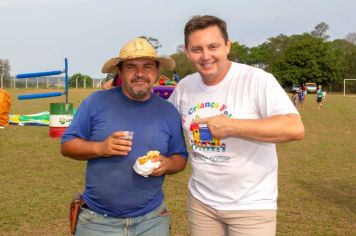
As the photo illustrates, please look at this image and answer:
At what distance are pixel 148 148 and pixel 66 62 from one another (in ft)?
36.6

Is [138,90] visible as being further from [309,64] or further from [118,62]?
[309,64]

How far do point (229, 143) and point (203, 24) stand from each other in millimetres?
724

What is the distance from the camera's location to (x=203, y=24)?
279 centimetres

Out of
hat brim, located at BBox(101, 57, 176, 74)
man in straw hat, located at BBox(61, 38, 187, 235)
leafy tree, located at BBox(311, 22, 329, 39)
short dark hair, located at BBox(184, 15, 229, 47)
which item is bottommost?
man in straw hat, located at BBox(61, 38, 187, 235)

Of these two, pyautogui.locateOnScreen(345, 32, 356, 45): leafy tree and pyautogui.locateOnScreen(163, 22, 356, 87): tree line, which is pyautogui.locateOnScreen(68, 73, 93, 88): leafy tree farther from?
pyautogui.locateOnScreen(345, 32, 356, 45): leafy tree

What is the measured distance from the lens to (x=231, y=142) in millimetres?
2846

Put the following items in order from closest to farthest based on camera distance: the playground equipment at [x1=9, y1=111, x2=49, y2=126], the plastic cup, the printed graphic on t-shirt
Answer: the plastic cup, the printed graphic on t-shirt, the playground equipment at [x1=9, y1=111, x2=49, y2=126]

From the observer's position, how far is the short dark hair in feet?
9.16

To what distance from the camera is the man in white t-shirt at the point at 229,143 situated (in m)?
2.77

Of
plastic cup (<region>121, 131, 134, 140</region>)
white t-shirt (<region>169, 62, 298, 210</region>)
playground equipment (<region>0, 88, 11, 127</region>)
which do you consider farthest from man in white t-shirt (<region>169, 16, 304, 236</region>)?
playground equipment (<region>0, 88, 11, 127</region>)

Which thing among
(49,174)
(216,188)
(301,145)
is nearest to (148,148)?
(216,188)

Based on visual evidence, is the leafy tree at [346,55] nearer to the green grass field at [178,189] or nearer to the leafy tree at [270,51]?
the leafy tree at [270,51]

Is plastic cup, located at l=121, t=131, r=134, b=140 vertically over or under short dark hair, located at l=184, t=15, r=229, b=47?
under

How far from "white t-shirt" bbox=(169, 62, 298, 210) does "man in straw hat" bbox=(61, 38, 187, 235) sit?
260mm
